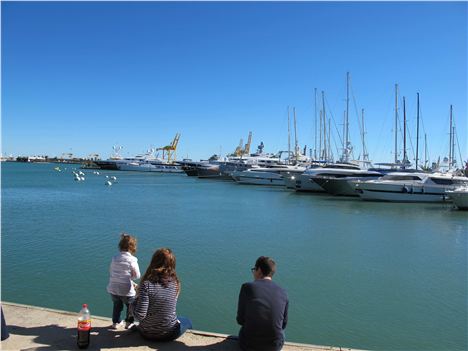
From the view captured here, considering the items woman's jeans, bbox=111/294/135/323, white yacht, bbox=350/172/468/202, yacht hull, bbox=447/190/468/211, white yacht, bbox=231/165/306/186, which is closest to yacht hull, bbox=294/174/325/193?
white yacht, bbox=231/165/306/186

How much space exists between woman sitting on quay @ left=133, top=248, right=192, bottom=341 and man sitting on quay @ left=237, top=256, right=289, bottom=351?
3.31 ft

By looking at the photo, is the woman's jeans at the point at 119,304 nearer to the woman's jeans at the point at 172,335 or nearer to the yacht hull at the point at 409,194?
the woman's jeans at the point at 172,335

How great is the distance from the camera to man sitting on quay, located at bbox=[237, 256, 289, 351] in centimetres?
486

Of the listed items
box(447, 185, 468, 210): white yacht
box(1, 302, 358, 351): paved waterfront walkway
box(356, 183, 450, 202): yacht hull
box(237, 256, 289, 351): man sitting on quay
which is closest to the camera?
box(237, 256, 289, 351): man sitting on quay

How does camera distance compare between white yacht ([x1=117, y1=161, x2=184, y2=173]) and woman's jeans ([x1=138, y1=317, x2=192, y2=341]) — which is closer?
woman's jeans ([x1=138, y1=317, x2=192, y2=341])

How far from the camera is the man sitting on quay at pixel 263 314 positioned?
191 inches

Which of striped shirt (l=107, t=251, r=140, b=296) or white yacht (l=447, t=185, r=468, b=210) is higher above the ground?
striped shirt (l=107, t=251, r=140, b=296)

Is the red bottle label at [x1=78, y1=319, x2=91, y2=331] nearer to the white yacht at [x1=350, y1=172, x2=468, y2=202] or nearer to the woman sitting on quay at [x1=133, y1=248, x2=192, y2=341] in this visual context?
the woman sitting on quay at [x1=133, y1=248, x2=192, y2=341]

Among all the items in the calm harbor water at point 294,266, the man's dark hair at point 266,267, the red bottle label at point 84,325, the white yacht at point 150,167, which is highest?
the white yacht at point 150,167

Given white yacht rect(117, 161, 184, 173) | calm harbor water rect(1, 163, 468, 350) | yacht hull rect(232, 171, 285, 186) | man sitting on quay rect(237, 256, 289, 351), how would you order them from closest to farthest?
man sitting on quay rect(237, 256, 289, 351)
calm harbor water rect(1, 163, 468, 350)
yacht hull rect(232, 171, 285, 186)
white yacht rect(117, 161, 184, 173)

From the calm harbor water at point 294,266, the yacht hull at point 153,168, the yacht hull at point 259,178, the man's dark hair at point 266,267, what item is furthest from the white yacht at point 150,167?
the man's dark hair at point 266,267

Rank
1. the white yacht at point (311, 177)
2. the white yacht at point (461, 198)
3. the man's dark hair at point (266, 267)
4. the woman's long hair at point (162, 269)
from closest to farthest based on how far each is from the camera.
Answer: the man's dark hair at point (266, 267) < the woman's long hair at point (162, 269) < the white yacht at point (461, 198) < the white yacht at point (311, 177)

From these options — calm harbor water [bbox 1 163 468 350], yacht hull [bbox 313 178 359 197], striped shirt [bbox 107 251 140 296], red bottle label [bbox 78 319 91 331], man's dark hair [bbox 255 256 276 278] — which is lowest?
calm harbor water [bbox 1 163 468 350]

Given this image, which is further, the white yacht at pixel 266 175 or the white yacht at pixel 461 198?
the white yacht at pixel 266 175
